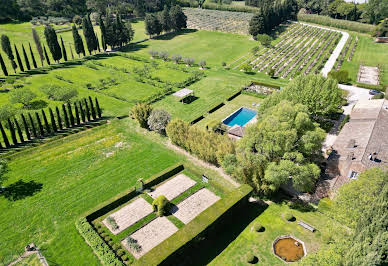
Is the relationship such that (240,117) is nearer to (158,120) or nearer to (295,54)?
(158,120)

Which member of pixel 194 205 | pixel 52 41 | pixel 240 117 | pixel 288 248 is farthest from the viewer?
pixel 52 41

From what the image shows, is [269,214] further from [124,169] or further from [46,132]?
[46,132]

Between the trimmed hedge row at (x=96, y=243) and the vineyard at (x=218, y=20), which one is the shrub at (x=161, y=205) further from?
the vineyard at (x=218, y=20)

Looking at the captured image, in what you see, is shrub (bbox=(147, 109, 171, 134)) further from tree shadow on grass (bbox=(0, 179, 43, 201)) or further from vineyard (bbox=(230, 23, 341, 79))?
vineyard (bbox=(230, 23, 341, 79))

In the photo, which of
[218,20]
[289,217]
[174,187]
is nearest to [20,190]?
[174,187]

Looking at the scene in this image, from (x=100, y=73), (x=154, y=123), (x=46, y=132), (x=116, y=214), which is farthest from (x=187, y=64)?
(x=116, y=214)

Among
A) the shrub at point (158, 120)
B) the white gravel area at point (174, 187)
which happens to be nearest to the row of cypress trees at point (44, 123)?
the shrub at point (158, 120)
